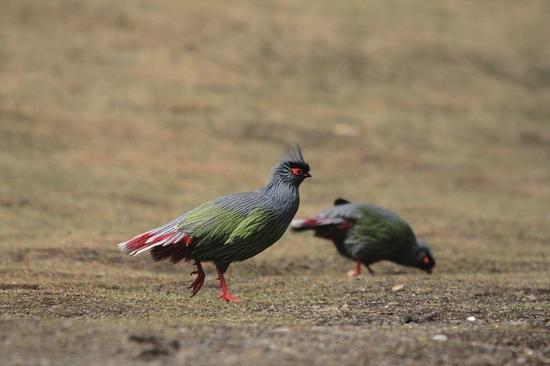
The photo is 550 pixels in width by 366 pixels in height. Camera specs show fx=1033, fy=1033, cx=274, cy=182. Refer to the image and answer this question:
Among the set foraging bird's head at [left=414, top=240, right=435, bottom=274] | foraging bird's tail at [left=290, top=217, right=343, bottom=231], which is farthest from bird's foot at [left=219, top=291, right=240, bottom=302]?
foraging bird's head at [left=414, top=240, right=435, bottom=274]

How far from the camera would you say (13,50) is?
866 inches

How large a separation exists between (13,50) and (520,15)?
51.0 feet

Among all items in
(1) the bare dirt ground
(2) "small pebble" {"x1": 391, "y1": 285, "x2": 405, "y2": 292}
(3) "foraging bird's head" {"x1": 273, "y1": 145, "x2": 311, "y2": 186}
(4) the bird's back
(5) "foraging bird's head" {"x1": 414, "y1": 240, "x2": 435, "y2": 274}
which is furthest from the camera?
(5) "foraging bird's head" {"x1": 414, "y1": 240, "x2": 435, "y2": 274}

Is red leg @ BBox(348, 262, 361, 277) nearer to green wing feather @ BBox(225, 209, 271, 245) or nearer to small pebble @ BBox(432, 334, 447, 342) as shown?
green wing feather @ BBox(225, 209, 271, 245)

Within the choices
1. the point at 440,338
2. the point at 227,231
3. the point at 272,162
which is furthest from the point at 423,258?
the point at 272,162

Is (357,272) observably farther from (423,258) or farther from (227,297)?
(227,297)

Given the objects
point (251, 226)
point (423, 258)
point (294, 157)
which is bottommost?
point (423, 258)

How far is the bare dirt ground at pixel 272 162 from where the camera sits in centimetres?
619

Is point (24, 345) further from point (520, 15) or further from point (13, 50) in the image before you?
point (520, 15)

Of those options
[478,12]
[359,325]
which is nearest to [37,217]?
[359,325]

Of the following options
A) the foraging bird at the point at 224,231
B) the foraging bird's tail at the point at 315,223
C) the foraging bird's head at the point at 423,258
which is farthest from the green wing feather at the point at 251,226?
the foraging bird's head at the point at 423,258

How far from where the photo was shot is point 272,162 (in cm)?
1842

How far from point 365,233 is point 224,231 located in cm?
289

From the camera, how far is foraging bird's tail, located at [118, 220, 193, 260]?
771 centimetres
